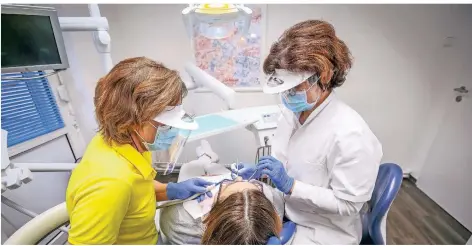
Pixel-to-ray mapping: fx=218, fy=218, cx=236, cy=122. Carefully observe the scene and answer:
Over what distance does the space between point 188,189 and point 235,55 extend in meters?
1.01

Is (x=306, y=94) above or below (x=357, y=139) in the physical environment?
above

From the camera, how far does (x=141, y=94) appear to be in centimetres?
63

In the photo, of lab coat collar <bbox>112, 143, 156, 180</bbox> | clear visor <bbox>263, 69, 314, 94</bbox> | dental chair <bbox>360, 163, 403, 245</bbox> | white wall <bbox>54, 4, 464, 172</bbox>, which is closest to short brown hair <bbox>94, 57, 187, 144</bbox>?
lab coat collar <bbox>112, 143, 156, 180</bbox>

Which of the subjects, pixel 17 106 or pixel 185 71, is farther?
pixel 185 71

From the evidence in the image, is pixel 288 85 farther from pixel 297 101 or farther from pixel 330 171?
pixel 330 171

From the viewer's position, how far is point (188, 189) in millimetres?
921

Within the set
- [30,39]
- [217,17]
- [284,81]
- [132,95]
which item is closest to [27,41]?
[30,39]

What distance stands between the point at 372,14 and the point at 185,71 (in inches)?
51.2

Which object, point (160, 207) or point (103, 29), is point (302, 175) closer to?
point (160, 207)

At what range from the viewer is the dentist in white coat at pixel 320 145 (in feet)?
2.52

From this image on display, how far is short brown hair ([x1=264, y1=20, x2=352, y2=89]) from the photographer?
2.49 feet

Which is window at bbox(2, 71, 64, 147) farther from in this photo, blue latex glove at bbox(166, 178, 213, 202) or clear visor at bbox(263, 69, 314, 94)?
clear visor at bbox(263, 69, 314, 94)

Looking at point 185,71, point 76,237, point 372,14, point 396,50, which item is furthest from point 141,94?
point 396,50

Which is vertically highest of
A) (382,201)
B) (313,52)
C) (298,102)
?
(313,52)
